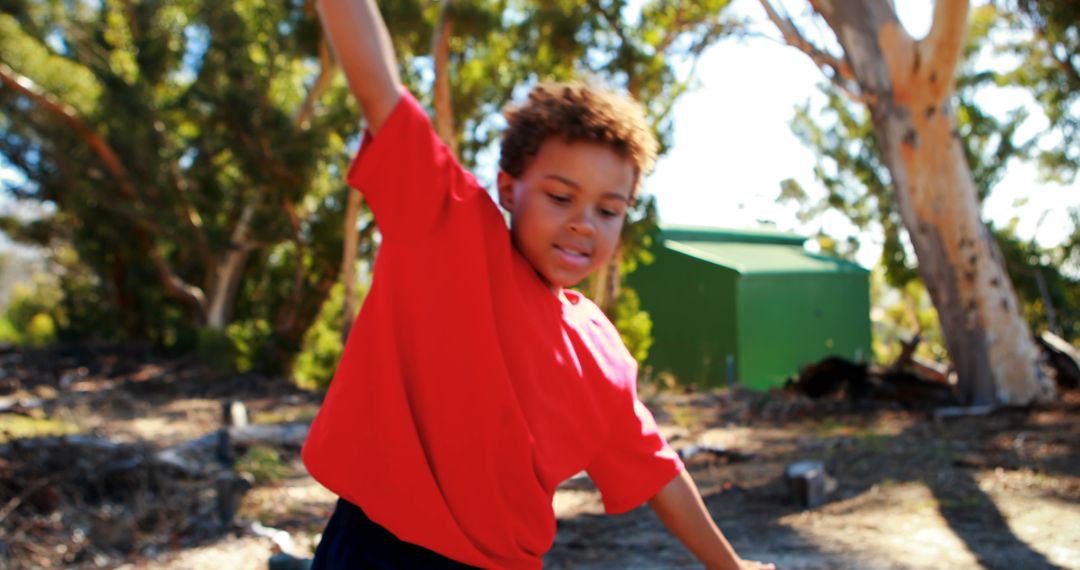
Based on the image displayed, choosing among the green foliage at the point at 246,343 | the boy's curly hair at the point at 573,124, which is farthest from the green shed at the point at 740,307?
the boy's curly hair at the point at 573,124

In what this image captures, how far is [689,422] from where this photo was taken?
265 inches

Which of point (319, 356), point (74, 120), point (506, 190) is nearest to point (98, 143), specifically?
point (74, 120)

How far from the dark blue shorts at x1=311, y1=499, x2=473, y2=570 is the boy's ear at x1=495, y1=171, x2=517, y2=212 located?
595 millimetres

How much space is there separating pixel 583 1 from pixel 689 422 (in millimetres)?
6133

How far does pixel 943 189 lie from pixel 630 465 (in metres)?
5.55

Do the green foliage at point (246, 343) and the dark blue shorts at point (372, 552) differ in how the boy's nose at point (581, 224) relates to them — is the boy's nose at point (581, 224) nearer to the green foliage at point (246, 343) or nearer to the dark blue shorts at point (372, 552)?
the dark blue shorts at point (372, 552)

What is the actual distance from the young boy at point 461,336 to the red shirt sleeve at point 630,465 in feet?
0.40

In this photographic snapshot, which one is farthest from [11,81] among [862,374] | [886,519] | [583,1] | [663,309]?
[886,519]

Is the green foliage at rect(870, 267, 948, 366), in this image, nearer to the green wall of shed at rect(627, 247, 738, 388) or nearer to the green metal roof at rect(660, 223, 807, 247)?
the green metal roof at rect(660, 223, 807, 247)

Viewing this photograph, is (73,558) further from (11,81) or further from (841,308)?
(841,308)

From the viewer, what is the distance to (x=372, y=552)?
148 cm

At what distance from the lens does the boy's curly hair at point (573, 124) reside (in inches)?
60.2

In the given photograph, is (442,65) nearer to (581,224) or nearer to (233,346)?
(233,346)

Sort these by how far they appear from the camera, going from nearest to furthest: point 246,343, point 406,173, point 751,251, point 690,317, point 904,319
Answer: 1. point 406,173
2. point 246,343
3. point 690,317
4. point 751,251
5. point 904,319
